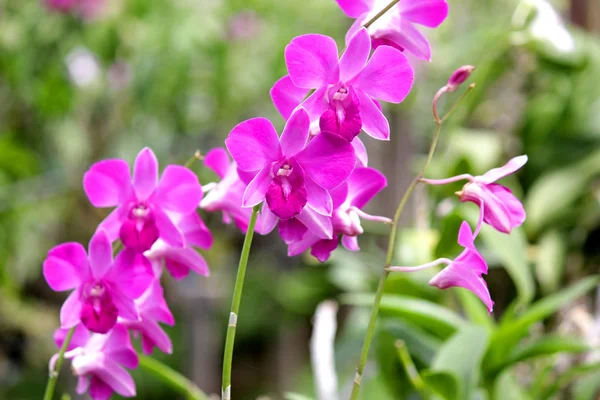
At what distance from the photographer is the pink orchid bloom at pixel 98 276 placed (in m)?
0.41

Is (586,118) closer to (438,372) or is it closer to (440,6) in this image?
(438,372)

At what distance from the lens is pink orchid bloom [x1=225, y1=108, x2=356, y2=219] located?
14.2 inches

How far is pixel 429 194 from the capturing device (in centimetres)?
131

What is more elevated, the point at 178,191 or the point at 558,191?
the point at 558,191

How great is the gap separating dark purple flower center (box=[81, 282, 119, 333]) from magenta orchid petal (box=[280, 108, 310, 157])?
147 millimetres

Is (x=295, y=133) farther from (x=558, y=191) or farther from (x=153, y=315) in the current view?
(x=558, y=191)

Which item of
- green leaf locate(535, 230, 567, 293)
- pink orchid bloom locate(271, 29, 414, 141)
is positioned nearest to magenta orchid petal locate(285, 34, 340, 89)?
pink orchid bloom locate(271, 29, 414, 141)

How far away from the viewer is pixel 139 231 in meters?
0.41

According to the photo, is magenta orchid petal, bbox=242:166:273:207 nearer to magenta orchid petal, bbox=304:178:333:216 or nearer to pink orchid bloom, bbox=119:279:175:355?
magenta orchid petal, bbox=304:178:333:216

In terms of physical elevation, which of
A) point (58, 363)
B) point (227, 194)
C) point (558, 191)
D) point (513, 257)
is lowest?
point (58, 363)

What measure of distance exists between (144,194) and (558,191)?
0.99 m

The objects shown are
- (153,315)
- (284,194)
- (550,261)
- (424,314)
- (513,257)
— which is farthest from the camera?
(550,261)

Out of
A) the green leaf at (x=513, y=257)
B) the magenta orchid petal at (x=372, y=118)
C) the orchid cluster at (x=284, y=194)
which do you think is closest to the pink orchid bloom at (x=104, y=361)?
the orchid cluster at (x=284, y=194)

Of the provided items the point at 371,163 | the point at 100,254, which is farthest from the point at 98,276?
the point at 371,163
